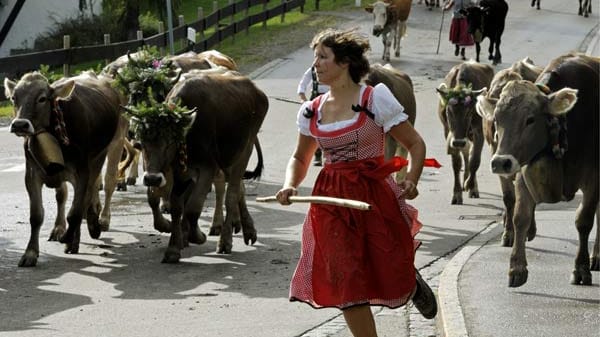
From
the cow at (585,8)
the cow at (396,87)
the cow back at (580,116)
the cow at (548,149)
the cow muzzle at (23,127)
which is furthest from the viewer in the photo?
the cow at (585,8)

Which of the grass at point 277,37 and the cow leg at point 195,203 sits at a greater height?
the cow leg at point 195,203

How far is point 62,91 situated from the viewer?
1507 cm

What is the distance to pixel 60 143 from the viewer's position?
49.3 feet

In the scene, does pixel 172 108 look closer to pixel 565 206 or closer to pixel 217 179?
pixel 217 179

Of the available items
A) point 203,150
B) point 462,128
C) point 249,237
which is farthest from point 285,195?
point 462,128

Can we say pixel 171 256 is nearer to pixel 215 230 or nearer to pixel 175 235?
pixel 175 235

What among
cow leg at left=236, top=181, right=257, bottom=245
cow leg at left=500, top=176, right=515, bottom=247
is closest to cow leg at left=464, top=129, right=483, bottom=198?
cow leg at left=500, top=176, right=515, bottom=247

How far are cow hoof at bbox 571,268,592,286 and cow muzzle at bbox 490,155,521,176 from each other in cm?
102

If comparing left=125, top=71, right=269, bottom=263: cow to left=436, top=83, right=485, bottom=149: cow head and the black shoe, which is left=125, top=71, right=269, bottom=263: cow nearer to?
left=436, top=83, right=485, bottom=149: cow head

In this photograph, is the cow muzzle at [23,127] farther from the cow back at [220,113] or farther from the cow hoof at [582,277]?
Answer: the cow hoof at [582,277]

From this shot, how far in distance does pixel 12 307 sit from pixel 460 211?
24.7 feet

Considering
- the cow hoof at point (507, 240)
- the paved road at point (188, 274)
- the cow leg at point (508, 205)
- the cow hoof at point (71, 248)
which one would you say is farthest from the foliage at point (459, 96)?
the cow hoof at point (71, 248)

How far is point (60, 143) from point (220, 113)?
1674mm

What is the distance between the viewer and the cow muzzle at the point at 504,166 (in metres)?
11.8
